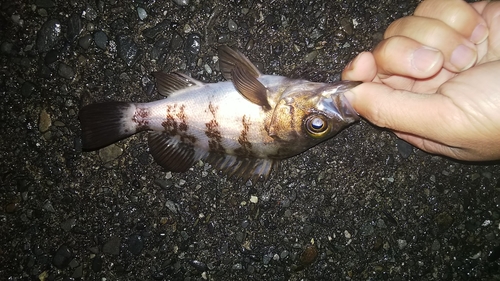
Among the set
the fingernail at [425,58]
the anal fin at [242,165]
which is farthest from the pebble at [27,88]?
the fingernail at [425,58]

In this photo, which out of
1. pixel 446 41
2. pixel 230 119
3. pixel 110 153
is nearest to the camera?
pixel 446 41

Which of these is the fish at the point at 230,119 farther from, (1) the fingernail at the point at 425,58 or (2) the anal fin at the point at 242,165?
(1) the fingernail at the point at 425,58

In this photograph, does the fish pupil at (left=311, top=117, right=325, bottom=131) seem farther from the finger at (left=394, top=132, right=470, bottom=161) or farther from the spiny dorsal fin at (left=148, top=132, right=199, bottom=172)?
the spiny dorsal fin at (left=148, top=132, right=199, bottom=172)

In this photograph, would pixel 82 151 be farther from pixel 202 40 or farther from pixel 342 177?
pixel 342 177

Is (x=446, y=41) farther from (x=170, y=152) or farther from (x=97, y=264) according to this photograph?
(x=97, y=264)

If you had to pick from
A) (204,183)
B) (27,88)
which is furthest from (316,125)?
(27,88)

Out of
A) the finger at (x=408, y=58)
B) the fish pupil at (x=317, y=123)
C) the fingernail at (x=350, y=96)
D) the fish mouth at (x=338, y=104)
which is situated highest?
the finger at (x=408, y=58)

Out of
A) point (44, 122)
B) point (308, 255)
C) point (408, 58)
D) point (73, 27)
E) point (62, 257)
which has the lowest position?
point (62, 257)

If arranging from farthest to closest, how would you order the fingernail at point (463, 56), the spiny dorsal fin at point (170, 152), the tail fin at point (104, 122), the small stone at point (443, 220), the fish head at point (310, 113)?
1. the small stone at point (443, 220)
2. the spiny dorsal fin at point (170, 152)
3. the tail fin at point (104, 122)
4. the fish head at point (310, 113)
5. the fingernail at point (463, 56)
